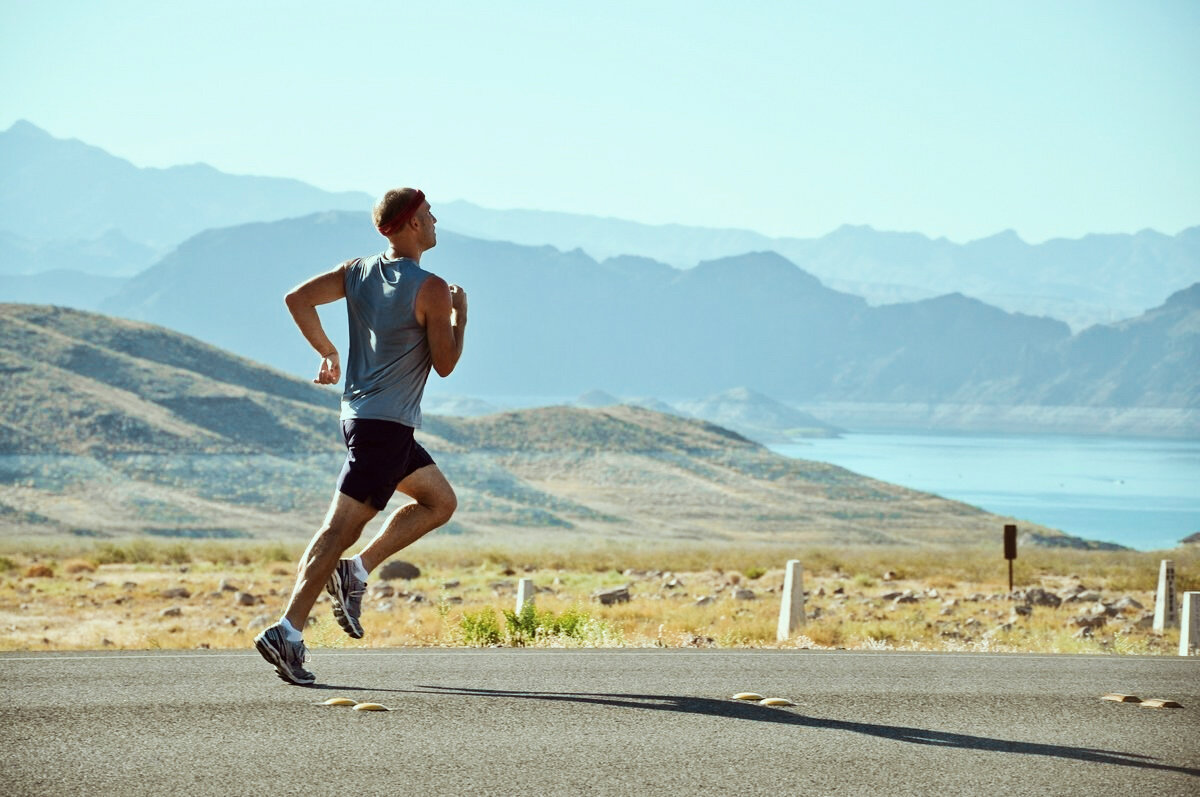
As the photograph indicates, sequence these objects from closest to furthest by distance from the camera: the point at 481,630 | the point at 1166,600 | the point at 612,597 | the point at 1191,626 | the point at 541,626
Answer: the point at 481,630 → the point at 541,626 → the point at 1191,626 → the point at 1166,600 → the point at 612,597

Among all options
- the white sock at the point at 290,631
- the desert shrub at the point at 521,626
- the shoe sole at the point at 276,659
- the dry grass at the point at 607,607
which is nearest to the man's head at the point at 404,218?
the white sock at the point at 290,631

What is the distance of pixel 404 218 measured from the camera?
24.2ft

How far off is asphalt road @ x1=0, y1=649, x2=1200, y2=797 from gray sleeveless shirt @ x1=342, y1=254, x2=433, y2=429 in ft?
4.54

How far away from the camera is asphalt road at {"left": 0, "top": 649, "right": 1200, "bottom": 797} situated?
215 inches

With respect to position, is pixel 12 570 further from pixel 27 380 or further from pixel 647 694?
pixel 27 380

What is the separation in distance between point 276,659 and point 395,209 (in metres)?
2.23

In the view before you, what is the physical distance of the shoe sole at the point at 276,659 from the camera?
7066 mm

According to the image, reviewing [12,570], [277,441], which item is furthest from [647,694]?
[277,441]

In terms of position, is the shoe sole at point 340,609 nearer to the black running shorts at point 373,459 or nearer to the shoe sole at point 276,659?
the shoe sole at point 276,659

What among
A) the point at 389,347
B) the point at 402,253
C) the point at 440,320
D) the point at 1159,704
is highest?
the point at 402,253

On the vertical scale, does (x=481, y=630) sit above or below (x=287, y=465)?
below

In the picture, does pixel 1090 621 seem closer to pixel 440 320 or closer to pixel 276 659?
pixel 440 320

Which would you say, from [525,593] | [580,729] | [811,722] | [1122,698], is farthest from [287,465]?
[580,729]

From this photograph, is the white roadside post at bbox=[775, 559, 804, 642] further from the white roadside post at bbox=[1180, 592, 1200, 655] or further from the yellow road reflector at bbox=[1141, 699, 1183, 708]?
the yellow road reflector at bbox=[1141, 699, 1183, 708]
